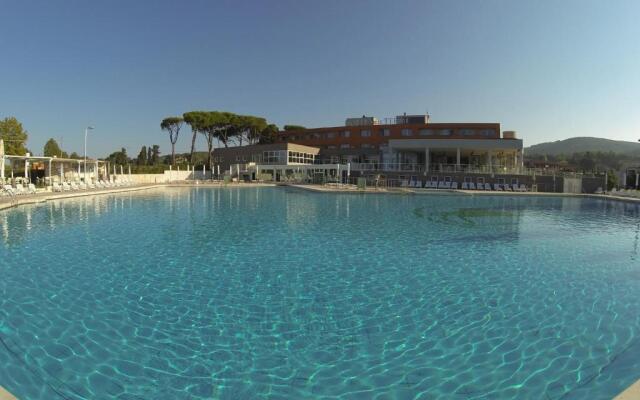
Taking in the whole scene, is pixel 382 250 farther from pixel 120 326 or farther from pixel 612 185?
pixel 612 185

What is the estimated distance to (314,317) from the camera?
5812mm

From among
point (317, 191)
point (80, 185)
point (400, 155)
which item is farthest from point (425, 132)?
point (80, 185)

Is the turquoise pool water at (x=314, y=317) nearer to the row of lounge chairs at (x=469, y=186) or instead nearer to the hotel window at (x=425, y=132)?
the row of lounge chairs at (x=469, y=186)

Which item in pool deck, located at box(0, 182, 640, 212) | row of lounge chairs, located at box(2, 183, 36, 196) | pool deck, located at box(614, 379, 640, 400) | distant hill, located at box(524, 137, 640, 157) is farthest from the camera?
distant hill, located at box(524, 137, 640, 157)

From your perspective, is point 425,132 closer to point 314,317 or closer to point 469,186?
point 469,186

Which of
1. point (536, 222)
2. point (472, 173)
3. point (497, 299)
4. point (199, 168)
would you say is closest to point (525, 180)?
point (472, 173)

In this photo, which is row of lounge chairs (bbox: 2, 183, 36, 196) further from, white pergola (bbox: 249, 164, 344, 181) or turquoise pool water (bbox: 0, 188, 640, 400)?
white pergola (bbox: 249, 164, 344, 181)

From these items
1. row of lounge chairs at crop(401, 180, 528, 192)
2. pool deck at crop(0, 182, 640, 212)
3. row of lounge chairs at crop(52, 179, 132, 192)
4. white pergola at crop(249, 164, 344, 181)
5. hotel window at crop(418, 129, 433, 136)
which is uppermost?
hotel window at crop(418, 129, 433, 136)

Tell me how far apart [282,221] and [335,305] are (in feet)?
30.8

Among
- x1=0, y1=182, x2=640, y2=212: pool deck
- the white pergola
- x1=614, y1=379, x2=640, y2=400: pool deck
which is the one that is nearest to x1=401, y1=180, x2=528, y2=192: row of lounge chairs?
x1=0, y1=182, x2=640, y2=212: pool deck

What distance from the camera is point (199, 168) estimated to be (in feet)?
179

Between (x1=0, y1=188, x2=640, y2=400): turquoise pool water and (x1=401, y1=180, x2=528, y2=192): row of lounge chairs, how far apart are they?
74.7ft

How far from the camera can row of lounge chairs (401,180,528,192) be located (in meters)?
33.6

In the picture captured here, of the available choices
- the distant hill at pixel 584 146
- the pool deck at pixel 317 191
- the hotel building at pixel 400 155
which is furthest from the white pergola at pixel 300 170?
the distant hill at pixel 584 146
